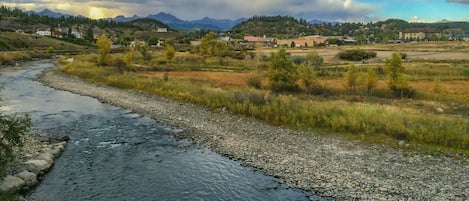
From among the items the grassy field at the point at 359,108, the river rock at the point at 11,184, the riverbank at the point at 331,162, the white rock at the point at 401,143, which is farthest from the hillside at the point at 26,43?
the white rock at the point at 401,143

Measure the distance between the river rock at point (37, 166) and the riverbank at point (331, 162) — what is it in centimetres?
827

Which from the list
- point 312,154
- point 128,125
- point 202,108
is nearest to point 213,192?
point 312,154

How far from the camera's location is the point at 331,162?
19578 mm

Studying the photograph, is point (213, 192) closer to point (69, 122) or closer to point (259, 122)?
point (259, 122)

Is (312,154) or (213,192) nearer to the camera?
(213,192)

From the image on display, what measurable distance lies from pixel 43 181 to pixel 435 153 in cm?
1760

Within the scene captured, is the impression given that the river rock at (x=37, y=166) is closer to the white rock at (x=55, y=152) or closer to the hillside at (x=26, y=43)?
the white rock at (x=55, y=152)

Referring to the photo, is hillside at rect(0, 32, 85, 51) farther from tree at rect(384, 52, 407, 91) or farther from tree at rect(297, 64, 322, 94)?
tree at rect(384, 52, 407, 91)

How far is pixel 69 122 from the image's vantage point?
2838cm

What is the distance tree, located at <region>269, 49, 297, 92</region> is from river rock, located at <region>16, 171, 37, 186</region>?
27.2 metres

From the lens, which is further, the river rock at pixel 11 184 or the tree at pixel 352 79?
the tree at pixel 352 79

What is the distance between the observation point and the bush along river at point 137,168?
51.9 ft

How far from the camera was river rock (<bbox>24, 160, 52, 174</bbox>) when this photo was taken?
17.3m

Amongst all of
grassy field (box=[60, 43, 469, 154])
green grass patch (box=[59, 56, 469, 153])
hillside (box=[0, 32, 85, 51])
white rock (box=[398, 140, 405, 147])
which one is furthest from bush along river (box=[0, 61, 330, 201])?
hillside (box=[0, 32, 85, 51])
